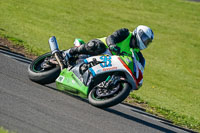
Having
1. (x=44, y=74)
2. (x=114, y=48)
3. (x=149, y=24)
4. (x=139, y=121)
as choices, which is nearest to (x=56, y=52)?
(x=44, y=74)

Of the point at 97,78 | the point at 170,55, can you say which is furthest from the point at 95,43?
the point at 170,55

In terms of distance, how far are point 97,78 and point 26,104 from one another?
71.0 inches

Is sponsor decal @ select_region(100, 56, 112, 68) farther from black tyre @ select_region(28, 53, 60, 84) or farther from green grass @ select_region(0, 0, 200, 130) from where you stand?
green grass @ select_region(0, 0, 200, 130)

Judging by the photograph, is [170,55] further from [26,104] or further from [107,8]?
[26,104]

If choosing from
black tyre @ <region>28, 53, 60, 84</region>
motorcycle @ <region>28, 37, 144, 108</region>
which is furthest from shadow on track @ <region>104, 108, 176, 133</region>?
black tyre @ <region>28, 53, 60, 84</region>

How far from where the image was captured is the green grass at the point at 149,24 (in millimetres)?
14238

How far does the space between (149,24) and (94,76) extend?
17.2 meters

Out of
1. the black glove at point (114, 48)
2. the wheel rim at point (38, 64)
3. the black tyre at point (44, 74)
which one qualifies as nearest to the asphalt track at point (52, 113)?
the black tyre at point (44, 74)

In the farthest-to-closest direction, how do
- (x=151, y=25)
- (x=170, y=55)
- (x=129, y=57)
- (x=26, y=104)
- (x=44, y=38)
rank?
(x=151, y=25), (x=170, y=55), (x=44, y=38), (x=129, y=57), (x=26, y=104)

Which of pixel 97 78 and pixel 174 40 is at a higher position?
pixel 174 40

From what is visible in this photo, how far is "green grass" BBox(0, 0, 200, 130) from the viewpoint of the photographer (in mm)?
14238

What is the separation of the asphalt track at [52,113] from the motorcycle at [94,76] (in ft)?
0.60

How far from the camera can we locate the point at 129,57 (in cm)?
721

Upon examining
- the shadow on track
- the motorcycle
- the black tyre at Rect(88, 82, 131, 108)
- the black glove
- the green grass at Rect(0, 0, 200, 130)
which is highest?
the green grass at Rect(0, 0, 200, 130)
